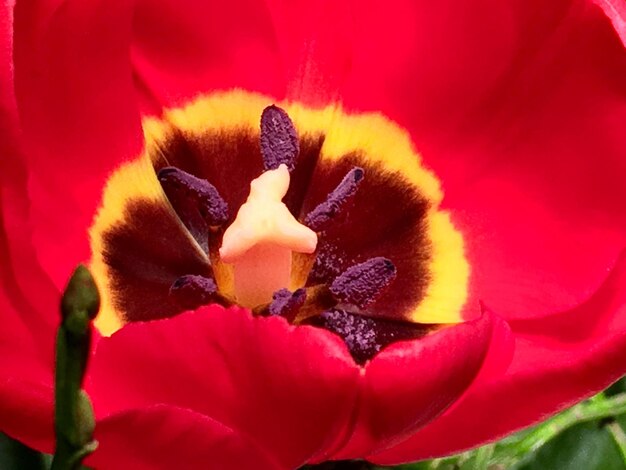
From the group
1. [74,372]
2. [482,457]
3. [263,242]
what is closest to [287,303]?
[263,242]

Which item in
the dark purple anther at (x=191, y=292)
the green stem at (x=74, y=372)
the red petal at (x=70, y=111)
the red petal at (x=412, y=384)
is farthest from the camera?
the dark purple anther at (x=191, y=292)

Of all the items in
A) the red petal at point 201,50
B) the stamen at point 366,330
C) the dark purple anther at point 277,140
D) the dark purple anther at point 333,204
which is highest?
the red petal at point 201,50

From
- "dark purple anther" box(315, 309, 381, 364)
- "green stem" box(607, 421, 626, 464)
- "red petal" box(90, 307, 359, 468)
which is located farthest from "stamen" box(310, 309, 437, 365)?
"red petal" box(90, 307, 359, 468)

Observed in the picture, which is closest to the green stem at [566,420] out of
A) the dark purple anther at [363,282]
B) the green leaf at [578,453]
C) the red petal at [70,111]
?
the green leaf at [578,453]

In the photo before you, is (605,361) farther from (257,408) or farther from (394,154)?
(394,154)

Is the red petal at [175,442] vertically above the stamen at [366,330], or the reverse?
the stamen at [366,330]

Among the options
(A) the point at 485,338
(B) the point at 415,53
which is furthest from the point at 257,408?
(B) the point at 415,53

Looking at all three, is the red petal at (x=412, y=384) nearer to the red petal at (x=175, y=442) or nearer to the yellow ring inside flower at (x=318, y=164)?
the red petal at (x=175, y=442)
